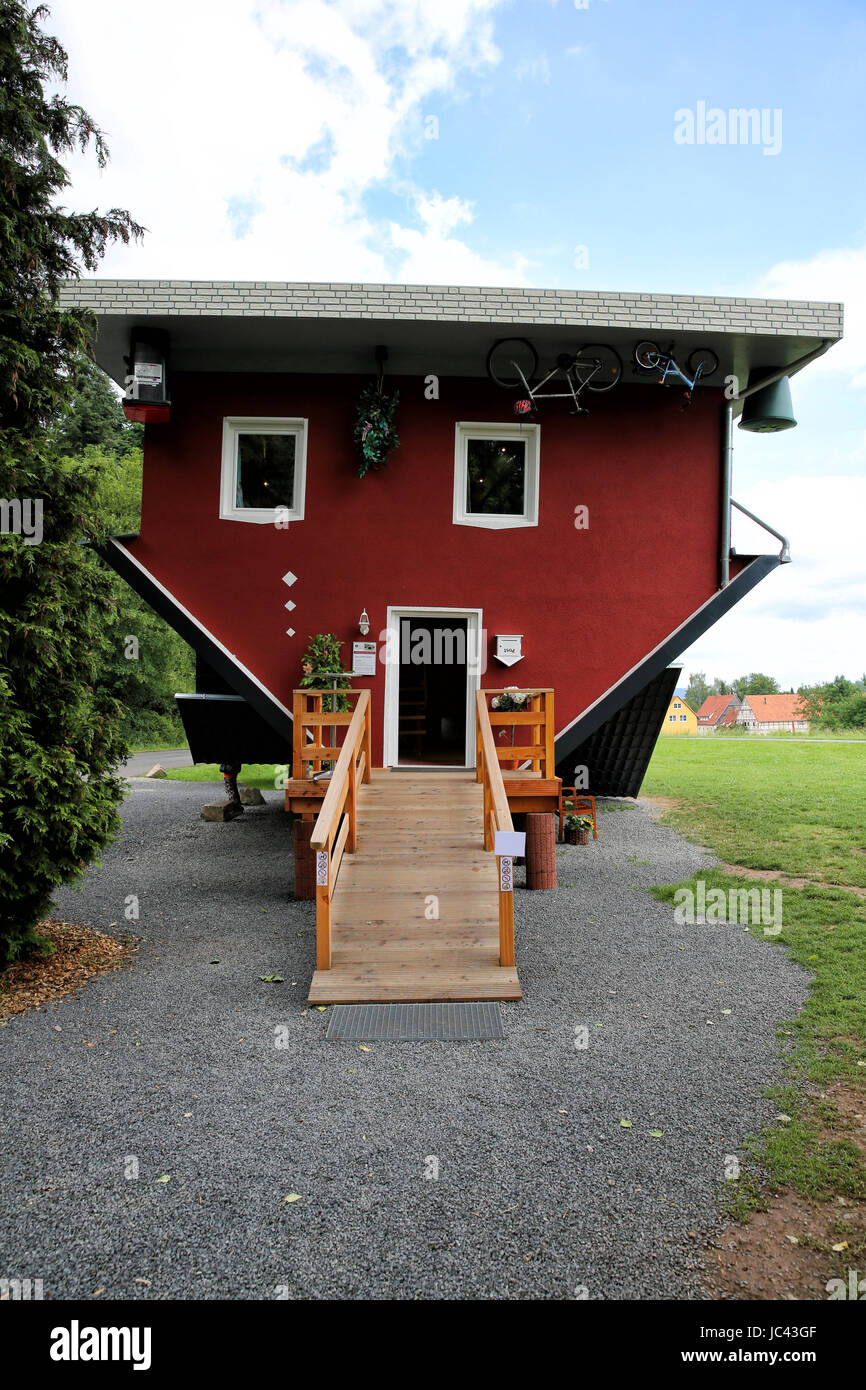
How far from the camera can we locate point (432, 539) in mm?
8195

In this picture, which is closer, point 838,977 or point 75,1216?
point 75,1216

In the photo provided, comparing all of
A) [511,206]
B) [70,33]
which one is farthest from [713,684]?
[70,33]

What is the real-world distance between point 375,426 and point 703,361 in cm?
357

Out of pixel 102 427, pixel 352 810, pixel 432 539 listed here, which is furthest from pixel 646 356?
pixel 102 427

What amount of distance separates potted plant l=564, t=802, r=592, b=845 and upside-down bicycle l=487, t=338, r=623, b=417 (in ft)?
16.9

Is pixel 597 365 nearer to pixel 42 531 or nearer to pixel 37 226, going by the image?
pixel 37 226

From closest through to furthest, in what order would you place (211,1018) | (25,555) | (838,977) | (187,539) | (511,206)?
1. (211,1018)
2. (25,555)
3. (838,977)
4. (187,539)
5. (511,206)

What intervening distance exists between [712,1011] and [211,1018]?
3100 millimetres

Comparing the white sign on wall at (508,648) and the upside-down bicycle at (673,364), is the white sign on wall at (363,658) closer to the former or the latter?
the white sign on wall at (508,648)

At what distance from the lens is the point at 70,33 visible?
5066 mm

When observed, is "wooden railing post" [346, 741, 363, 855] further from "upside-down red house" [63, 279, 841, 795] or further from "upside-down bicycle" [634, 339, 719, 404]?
"upside-down bicycle" [634, 339, 719, 404]

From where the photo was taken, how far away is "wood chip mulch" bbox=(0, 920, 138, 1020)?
4777 mm
